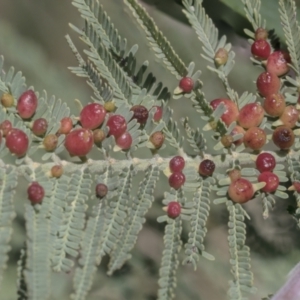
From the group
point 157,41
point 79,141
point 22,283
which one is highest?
point 157,41

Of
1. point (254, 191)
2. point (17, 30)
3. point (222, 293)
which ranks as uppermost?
point (254, 191)

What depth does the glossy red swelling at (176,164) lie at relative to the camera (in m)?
0.43

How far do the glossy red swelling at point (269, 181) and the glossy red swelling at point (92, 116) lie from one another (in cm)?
17

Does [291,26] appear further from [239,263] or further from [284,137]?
[239,263]

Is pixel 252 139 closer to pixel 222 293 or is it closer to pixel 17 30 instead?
pixel 222 293

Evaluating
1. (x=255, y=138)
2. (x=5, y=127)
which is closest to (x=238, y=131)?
(x=255, y=138)

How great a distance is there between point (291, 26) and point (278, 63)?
0.13ft

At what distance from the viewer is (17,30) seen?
668 millimetres

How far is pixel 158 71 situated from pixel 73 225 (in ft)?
1.24

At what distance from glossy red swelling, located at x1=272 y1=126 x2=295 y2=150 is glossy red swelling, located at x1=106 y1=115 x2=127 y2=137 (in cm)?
16

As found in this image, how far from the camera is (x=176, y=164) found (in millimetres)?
430

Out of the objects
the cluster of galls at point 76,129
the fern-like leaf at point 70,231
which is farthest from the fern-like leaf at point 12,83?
the fern-like leaf at point 70,231

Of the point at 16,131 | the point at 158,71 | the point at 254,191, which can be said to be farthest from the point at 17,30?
the point at 254,191

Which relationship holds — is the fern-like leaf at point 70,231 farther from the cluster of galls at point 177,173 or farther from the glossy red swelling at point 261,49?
the glossy red swelling at point 261,49
